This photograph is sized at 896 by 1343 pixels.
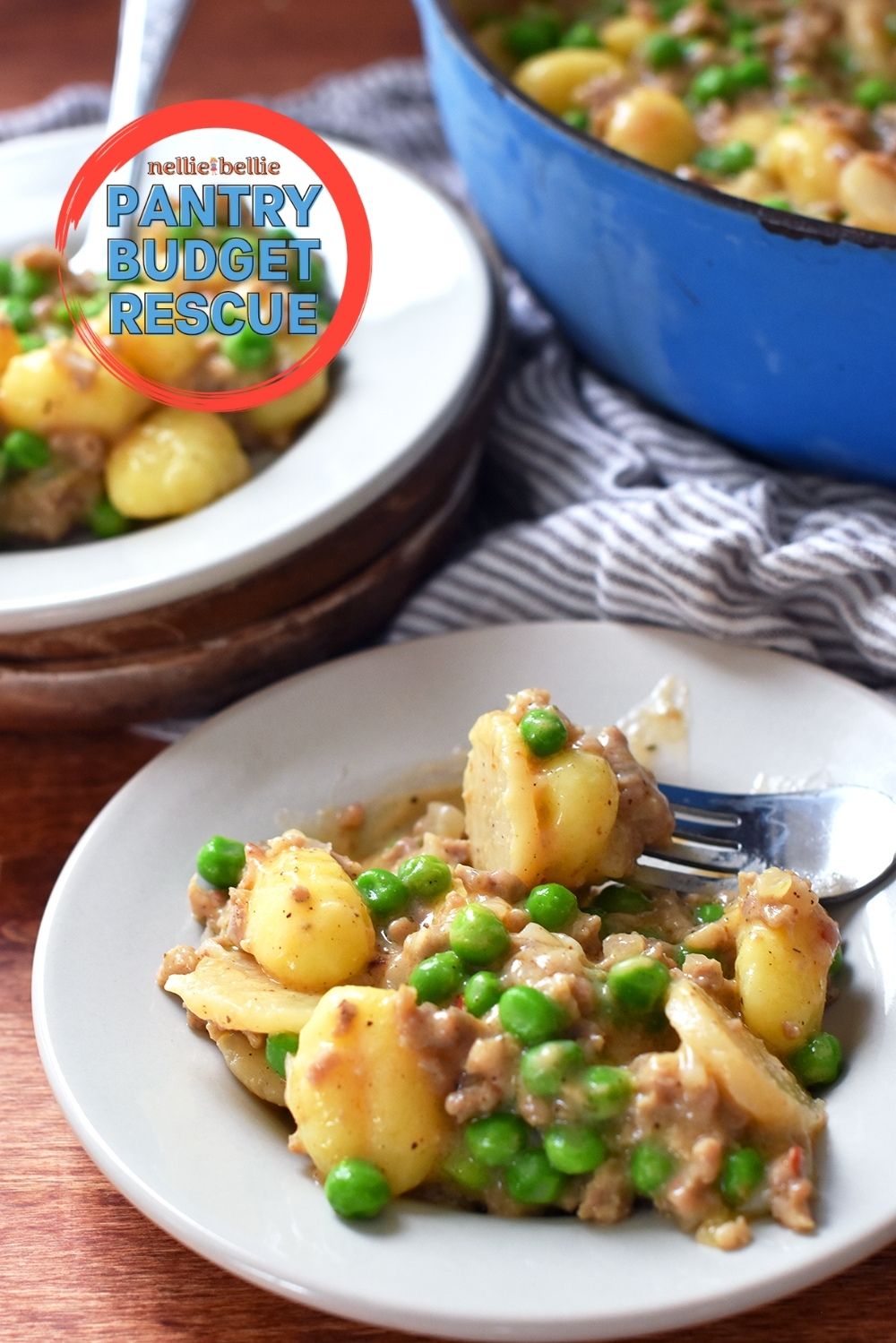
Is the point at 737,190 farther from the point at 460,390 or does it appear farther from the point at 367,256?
the point at 367,256

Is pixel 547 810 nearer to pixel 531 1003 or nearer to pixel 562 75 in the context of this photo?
pixel 531 1003

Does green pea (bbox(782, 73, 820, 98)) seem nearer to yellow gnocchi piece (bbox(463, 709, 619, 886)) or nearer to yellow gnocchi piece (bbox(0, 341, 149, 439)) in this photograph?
yellow gnocchi piece (bbox(0, 341, 149, 439))

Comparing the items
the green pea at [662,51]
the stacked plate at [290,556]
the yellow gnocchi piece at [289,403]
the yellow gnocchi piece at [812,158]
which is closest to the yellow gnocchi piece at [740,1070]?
the stacked plate at [290,556]

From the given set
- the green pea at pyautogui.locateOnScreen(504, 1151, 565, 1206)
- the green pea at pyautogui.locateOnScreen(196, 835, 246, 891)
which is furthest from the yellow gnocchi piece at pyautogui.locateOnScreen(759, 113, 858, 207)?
the green pea at pyautogui.locateOnScreen(504, 1151, 565, 1206)

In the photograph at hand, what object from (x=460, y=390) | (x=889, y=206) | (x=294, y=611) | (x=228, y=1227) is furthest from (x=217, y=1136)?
(x=889, y=206)

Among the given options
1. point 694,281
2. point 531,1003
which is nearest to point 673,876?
Result: point 531,1003
